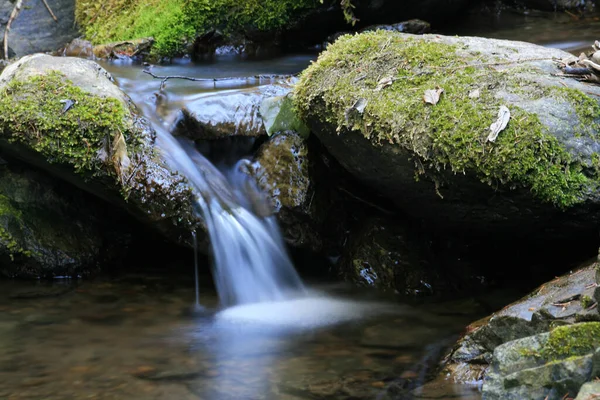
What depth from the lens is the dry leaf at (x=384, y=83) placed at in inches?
153

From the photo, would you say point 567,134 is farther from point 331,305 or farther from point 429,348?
point 331,305

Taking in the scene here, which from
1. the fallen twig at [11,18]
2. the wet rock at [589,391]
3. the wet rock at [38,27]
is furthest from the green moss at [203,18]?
the wet rock at [589,391]

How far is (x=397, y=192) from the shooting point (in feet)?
13.9

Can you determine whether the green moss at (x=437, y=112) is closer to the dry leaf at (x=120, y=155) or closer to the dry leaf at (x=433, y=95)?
the dry leaf at (x=433, y=95)

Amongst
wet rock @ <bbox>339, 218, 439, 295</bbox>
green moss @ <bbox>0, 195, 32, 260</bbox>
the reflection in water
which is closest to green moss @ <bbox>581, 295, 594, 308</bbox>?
the reflection in water

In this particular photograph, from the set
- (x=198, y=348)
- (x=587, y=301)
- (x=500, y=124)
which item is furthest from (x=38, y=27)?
(x=587, y=301)

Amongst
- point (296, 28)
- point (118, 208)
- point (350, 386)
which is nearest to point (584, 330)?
point (350, 386)

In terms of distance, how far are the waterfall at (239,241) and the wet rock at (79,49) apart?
303 cm

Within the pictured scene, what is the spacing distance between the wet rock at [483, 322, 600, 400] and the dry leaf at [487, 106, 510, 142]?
131cm

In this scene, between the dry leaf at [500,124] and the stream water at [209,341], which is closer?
the stream water at [209,341]

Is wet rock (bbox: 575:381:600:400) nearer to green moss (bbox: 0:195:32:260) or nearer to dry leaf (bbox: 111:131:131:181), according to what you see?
dry leaf (bbox: 111:131:131:181)

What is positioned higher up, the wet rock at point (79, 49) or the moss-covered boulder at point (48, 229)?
the wet rock at point (79, 49)

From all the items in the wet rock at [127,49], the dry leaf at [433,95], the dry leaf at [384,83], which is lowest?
the dry leaf at [433,95]

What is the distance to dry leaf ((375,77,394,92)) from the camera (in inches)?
A: 153
